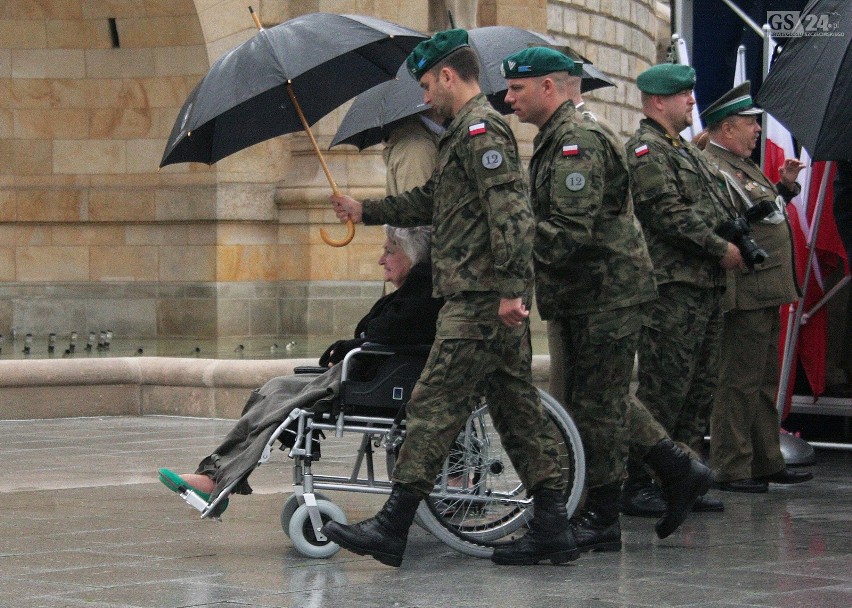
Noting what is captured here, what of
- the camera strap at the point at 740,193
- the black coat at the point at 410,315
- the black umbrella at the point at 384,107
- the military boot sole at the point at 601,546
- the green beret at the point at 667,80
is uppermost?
the green beret at the point at 667,80

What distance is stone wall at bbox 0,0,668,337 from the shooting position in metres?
18.1

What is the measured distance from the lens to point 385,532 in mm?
5973

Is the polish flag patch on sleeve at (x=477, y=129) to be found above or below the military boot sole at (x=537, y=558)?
above

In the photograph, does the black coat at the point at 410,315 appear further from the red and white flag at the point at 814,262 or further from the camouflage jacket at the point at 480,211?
the red and white flag at the point at 814,262

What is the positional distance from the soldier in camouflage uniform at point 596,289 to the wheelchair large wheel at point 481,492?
0.15m

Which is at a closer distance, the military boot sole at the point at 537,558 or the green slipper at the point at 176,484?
the military boot sole at the point at 537,558

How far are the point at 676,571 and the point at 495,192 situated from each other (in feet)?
4.74

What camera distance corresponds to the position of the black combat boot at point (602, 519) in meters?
6.47

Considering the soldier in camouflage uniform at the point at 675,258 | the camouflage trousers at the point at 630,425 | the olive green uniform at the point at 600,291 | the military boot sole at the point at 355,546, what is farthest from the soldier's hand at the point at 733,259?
the military boot sole at the point at 355,546

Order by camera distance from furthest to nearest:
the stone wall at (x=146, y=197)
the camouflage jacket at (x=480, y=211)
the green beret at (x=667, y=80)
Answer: the stone wall at (x=146, y=197) → the green beret at (x=667, y=80) → the camouflage jacket at (x=480, y=211)

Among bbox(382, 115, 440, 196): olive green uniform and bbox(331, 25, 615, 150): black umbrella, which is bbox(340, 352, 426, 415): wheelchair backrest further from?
bbox(331, 25, 615, 150): black umbrella

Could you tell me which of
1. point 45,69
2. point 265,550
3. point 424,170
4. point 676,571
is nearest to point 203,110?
point 424,170

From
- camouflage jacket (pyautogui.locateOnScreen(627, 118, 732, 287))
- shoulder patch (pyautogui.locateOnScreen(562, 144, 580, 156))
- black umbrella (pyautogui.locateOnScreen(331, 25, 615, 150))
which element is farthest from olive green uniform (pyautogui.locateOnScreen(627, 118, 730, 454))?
shoulder patch (pyautogui.locateOnScreen(562, 144, 580, 156))

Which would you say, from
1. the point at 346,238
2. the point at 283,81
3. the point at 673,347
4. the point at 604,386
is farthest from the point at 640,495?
the point at 283,81
